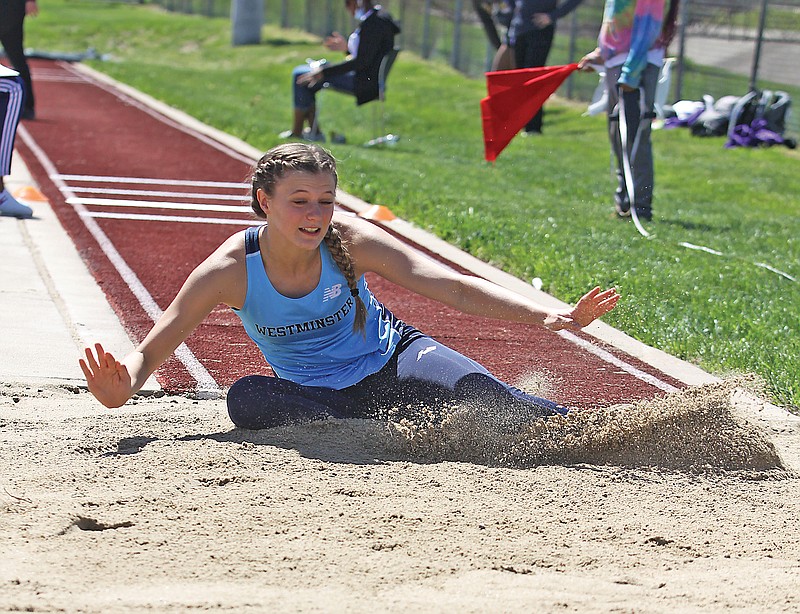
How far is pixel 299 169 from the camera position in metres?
4.45

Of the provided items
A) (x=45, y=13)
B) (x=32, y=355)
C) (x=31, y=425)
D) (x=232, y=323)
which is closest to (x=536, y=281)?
(x=232, y=323)

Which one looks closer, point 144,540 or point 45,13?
point 144,540

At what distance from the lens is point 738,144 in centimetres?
1717

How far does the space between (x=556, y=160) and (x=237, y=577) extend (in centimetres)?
1277

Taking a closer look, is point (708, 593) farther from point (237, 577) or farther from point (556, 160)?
point (556, 160)

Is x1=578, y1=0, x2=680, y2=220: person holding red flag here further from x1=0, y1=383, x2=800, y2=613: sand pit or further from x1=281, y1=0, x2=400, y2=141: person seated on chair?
x1=0, y1=383, x2=800, y2=613: sand pit

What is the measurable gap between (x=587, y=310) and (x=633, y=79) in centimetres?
659

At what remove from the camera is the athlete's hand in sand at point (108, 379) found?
4.27 metres

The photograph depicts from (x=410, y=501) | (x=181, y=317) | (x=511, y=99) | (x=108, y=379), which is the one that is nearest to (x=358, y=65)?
(x=511, y=99)

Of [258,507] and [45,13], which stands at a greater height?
[258,507]

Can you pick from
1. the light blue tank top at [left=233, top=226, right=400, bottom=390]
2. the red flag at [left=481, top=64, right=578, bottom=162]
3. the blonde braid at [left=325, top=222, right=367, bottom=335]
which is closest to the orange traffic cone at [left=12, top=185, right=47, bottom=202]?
the red flag at [left=481, top=64, right=578, bottom=162]

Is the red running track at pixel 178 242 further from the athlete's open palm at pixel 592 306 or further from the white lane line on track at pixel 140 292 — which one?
the athlete's open palm at pixel 592 306

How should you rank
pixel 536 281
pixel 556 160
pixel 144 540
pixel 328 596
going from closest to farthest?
A: pixel 328 596, pixel 144 540, pixel 536 281, pixel 556 160

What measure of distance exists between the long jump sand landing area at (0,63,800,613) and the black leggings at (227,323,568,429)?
0.08 m
